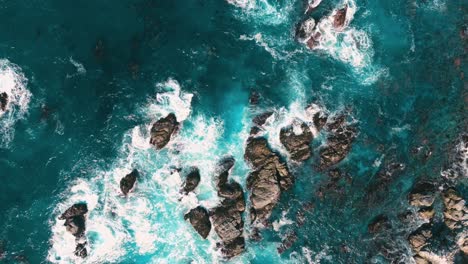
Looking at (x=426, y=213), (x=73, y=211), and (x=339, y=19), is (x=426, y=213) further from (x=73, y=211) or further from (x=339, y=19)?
(x=73, y=211)

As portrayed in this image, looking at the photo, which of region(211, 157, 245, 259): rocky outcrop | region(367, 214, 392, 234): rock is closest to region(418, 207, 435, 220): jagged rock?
region(367, 214, 392, 234): rock

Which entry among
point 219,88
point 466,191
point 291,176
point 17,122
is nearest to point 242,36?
point 219,88

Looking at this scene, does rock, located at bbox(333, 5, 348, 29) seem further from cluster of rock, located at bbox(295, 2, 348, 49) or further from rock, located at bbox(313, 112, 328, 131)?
rock, located at bbox(313, 112, 328, 131)

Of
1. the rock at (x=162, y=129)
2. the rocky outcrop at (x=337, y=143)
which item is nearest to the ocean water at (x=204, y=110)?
the rock at (x=162, y=129)

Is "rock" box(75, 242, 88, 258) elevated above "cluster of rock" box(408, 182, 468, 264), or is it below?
above

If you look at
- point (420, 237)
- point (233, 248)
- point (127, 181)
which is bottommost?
point (420, 237)

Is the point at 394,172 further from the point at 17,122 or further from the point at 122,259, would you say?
the point at 17,122

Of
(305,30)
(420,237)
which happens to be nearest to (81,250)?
(305,30)
